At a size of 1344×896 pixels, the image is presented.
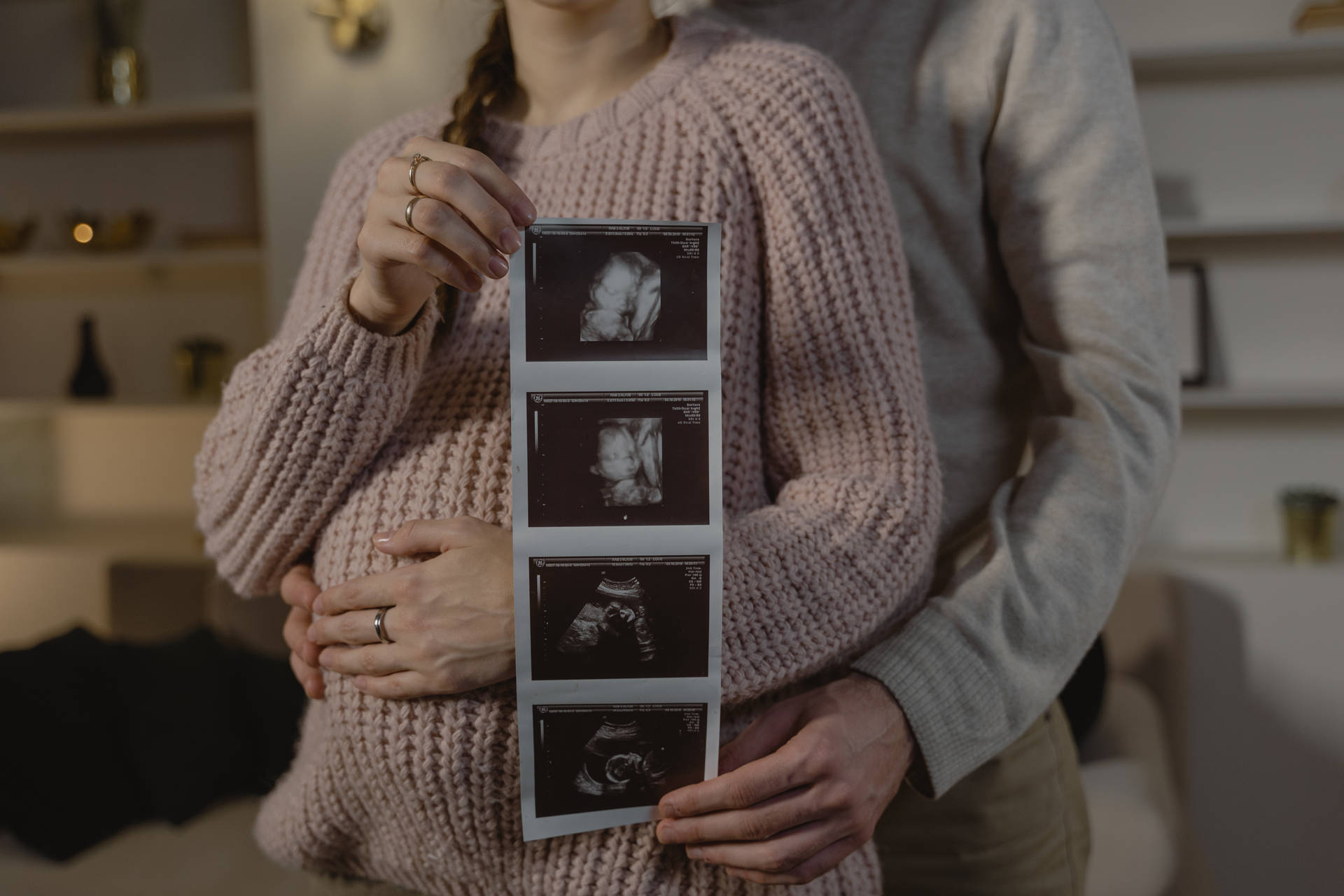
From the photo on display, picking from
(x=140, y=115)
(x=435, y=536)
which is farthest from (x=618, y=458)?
(x=140, y=115)

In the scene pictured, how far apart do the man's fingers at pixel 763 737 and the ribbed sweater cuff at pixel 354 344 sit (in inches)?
Result: 13.8

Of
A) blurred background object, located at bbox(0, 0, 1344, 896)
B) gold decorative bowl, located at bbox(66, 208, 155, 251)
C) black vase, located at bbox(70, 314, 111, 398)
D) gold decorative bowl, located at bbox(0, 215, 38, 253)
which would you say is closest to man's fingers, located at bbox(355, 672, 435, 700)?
blurred background object, located at bbox(0, 0, 1344, 896)

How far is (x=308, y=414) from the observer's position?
70 cm

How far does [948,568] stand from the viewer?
0.92 meters

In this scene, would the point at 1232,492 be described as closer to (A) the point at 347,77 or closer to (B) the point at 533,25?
(B) the point at 533,25

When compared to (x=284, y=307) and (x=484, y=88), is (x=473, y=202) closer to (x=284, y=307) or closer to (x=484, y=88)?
(x=484, y=88)

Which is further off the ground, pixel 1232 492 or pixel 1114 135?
pixel 1114 135

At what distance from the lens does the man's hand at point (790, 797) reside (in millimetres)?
627

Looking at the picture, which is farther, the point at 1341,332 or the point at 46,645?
the point at 1341,332

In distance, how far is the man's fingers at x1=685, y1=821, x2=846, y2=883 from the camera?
0.63m

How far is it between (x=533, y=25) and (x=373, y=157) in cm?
17

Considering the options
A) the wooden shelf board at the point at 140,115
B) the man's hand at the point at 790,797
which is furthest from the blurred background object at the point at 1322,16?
the wooden shelf board at the point at 140,115

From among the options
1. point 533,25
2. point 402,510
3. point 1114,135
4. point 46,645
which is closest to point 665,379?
point 402,510

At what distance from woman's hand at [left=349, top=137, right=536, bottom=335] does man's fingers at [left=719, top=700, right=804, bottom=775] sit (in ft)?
1.12
